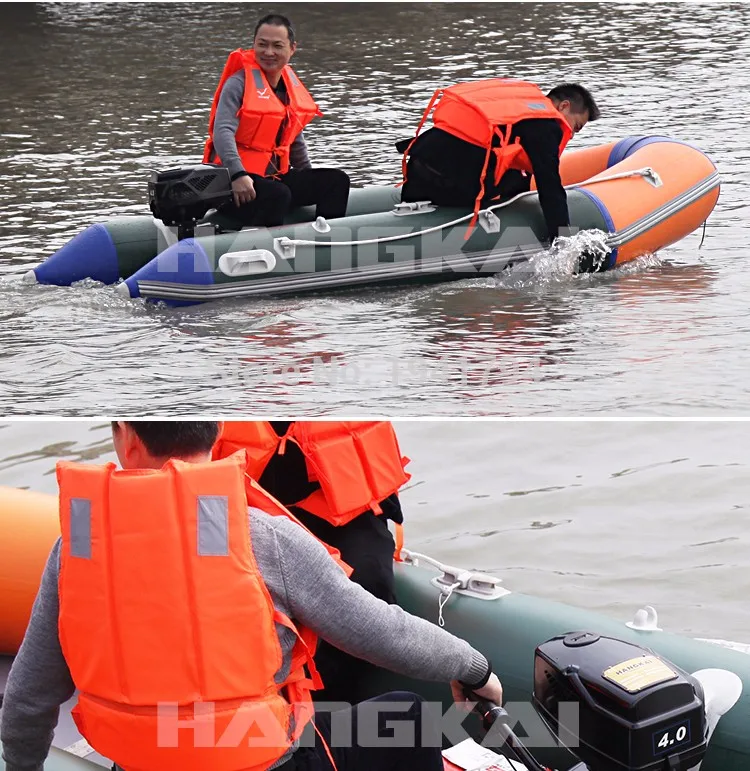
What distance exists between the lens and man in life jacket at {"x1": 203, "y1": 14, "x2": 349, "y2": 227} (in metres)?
4.55

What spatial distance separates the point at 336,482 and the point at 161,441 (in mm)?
699

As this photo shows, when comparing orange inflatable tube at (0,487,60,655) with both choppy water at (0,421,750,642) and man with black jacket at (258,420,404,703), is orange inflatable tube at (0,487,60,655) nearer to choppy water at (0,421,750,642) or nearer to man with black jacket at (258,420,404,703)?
man with black jacket at (258,420,404,703)

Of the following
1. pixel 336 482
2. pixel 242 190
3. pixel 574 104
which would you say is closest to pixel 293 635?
pixel 336 482

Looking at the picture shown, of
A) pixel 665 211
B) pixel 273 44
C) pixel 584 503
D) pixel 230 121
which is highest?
pixel 273 44

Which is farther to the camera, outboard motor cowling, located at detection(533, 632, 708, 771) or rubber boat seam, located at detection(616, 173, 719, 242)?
rubber boat seam, located at detection(616, 173, 719, 242)

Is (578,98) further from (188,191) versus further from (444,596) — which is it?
(444,596)

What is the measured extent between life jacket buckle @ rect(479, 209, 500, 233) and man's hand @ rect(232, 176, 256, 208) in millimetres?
782

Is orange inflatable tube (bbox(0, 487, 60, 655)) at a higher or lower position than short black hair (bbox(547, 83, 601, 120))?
lower

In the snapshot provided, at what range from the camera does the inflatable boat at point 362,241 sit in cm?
433

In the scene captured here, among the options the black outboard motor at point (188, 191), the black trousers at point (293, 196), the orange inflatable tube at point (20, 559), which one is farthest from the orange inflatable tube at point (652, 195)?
the orange inflatable tube at point (20, 559)

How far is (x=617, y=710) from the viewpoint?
1610 millimetres

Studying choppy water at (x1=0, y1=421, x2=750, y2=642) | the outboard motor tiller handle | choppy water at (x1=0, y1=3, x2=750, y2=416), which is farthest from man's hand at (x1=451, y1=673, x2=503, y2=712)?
choppy water at (x1=0, y1=3, x2=750, y2=416)

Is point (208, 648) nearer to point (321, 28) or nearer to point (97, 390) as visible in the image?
point (97, 390)

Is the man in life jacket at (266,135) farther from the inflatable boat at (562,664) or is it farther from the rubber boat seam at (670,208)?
the inflatable boat at (562,664)
